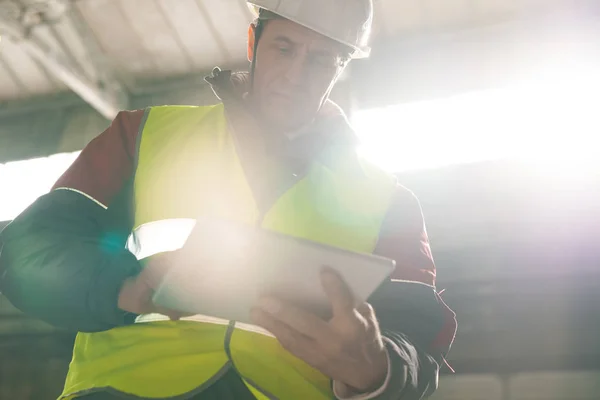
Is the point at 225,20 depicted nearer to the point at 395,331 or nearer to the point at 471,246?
the point at 471,246

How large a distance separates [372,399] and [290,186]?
1.71ft

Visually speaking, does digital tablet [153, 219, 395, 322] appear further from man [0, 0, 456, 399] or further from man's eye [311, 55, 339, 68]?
man's eye [311, 55, 339, 68]

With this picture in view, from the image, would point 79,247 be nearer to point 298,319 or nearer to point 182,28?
point 298,319

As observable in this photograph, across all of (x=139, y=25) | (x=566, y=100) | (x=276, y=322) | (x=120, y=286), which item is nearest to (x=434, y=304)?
(x=276, y=322)

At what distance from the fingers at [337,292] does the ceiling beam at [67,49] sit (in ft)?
14.8

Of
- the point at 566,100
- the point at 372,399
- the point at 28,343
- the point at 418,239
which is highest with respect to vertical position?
the point at 566,100

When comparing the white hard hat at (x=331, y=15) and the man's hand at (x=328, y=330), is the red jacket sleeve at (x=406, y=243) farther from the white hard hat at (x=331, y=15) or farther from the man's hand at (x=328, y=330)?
the white hard hat at (x=331, y=15)

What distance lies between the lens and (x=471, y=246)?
3.57 meters

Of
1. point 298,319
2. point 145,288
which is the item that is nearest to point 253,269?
point 298,319

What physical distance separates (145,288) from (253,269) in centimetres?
23

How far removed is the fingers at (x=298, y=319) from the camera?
0.97 metres

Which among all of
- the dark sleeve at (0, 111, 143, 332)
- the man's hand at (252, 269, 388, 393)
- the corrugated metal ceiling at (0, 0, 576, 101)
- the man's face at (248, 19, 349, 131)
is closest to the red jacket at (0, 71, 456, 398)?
the dark sleeve at (0, 111, 143, 332)

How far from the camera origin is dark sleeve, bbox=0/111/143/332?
1.13 metres

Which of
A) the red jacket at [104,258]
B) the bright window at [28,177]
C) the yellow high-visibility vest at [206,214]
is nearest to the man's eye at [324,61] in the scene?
the yellow high-visibility vest at [206,214]
